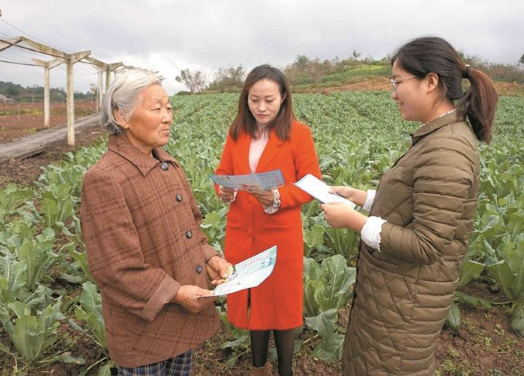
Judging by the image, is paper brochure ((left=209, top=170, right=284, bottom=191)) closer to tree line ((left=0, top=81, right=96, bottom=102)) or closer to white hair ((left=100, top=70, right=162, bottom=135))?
white hair ((left=100, top=70, right=162, bottom=135))

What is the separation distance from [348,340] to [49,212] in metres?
3.69

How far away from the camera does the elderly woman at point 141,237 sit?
1.36m

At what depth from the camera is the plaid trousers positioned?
1.58 m

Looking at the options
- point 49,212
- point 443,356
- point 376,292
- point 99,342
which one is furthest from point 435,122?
point 49,212

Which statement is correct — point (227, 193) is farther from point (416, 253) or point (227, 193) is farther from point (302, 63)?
point (302, 63)

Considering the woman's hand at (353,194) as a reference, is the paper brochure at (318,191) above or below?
above

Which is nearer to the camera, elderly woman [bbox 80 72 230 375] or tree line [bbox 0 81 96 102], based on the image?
elderly woman [bbox 80 72 230 375]

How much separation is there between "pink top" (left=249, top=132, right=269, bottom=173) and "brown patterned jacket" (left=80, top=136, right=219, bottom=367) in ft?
1.93

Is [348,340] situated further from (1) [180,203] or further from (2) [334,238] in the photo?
(2) [334,238]

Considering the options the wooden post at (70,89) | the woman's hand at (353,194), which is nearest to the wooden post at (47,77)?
the wooden post at (70,89)

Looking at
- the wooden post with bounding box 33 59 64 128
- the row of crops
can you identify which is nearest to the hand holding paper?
the row of crops

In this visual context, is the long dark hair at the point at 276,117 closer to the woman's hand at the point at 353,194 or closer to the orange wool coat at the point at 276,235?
the orange wool coat at the point at 276,235

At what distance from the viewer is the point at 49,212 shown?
4.27 meters

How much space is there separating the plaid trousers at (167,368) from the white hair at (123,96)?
97 cm
